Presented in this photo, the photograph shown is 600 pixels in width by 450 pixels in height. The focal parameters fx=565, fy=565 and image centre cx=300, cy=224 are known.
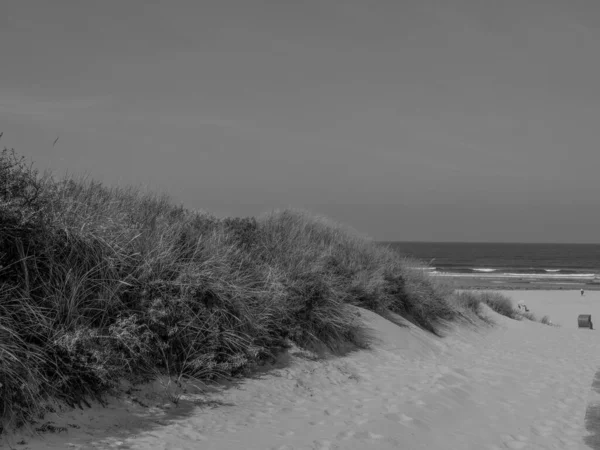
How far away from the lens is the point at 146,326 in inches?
247

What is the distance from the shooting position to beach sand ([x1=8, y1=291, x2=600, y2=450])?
5035mm

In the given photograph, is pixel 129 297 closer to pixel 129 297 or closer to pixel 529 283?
pixel 129 297

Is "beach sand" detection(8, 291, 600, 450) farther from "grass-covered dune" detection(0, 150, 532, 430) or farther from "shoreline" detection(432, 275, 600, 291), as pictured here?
"shoreline" detection(432, 275, 600, 291)

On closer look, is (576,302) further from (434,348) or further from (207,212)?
(207,212)

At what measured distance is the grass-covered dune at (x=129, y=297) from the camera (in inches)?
203

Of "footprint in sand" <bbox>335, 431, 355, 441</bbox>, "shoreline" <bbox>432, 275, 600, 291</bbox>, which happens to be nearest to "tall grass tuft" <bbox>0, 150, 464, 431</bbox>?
"footprint in sand" <bbox>335, 431, 355, 441</bbox>

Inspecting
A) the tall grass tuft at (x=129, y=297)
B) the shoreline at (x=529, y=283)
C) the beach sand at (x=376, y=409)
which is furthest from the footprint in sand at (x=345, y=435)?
the shoreline at (x=529, y=283)

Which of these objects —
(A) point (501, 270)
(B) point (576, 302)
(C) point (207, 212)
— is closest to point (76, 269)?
(C) point (207, 212)

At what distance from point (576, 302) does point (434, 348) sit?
101 feet

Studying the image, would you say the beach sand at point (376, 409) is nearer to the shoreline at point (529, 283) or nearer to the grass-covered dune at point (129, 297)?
the grass-covered dune at point (129, 297)

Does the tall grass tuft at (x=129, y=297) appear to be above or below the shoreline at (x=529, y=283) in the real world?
above

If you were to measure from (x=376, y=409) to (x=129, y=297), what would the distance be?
323cm

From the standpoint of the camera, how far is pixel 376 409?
6840mm

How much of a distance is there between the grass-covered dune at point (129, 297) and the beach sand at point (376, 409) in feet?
1.12
